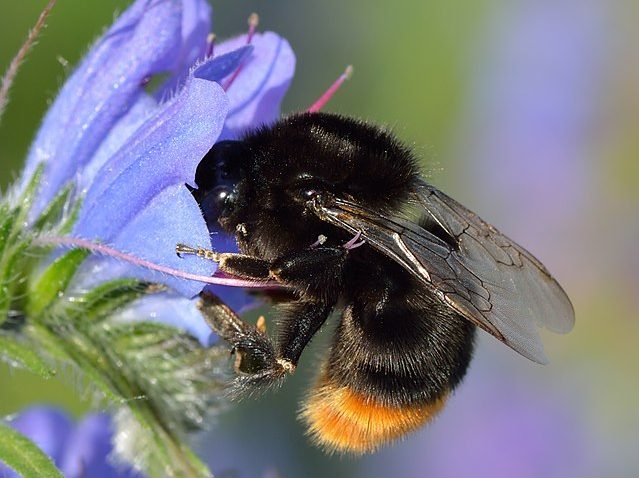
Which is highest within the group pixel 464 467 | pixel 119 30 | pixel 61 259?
pixel 119 30

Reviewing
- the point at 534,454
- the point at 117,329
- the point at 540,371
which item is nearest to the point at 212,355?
the point at 117,329

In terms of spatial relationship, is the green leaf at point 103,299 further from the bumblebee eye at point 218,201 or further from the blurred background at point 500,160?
the blurred background at point 500,160

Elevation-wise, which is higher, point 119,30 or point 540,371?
point 119,30

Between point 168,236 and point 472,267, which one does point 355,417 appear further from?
point 168,236

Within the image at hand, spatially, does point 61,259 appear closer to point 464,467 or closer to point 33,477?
point 33,477

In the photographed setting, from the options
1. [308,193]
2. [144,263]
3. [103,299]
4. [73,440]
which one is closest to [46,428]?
[73,440]

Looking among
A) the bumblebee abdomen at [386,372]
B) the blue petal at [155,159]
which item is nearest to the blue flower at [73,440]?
the bumblebee abdomen at [386,372]
